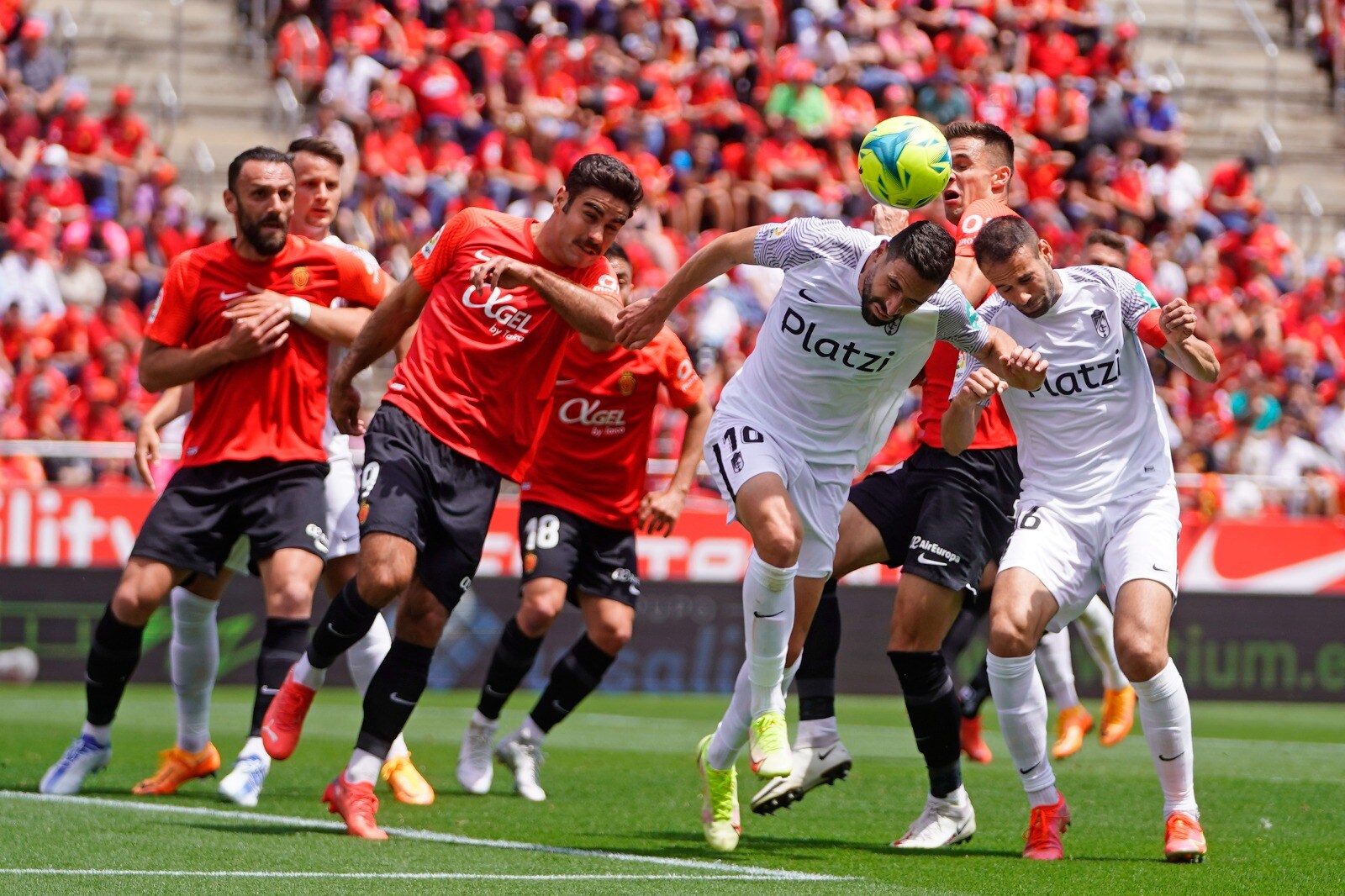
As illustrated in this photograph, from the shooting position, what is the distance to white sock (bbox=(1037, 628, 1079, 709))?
1085 cm

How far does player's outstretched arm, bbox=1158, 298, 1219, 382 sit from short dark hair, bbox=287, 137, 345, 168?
4.25 metres

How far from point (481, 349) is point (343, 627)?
4.04ft

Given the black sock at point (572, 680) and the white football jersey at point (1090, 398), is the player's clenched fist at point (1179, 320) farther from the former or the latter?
the black sock at point (572, 680)

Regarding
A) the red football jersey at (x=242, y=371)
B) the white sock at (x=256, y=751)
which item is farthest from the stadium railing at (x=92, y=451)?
the white sock at (x=256, y=751)

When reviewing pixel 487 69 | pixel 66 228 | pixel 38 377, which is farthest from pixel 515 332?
pixel 487 69

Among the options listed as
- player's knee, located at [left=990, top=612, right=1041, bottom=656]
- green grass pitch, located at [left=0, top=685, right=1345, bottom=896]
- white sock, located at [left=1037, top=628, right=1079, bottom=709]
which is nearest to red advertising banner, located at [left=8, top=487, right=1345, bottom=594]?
green grass pitch, located at [left=0, top=685, right=1345, bottom=896]

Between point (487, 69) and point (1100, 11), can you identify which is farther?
point (1100, 11)

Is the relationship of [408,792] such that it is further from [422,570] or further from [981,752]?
[981,752]

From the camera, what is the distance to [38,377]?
16.7 meters

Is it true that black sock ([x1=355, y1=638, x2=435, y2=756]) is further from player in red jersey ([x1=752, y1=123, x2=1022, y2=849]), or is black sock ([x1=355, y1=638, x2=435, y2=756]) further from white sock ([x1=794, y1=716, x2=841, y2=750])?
white sock ([x1=794, y1=716, x2=841, y2=750])

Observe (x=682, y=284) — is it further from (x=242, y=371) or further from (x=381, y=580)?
(x=242, y=371)

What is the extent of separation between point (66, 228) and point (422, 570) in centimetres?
1244

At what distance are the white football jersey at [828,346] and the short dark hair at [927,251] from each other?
26cm

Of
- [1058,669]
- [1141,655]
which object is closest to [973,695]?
[1058,669]
